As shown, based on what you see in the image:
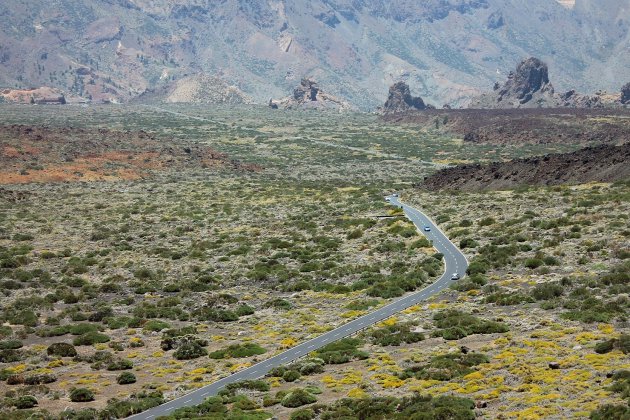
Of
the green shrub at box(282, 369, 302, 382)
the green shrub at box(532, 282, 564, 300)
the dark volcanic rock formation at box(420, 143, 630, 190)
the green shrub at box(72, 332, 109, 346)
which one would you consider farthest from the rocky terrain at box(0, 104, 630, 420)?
the dark volcanic rock formation at box(420, 143, 630, 190)

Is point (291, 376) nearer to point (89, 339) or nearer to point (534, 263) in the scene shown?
point (89, 339)

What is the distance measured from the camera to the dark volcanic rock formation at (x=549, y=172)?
97.6 metres

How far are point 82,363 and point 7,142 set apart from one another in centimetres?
11991

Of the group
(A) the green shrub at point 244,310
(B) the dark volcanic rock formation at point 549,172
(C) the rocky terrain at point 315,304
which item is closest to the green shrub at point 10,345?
(C) the rocky terrain at point 315,304

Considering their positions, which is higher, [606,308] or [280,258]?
[606,308]

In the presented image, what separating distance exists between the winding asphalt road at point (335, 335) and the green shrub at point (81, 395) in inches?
135

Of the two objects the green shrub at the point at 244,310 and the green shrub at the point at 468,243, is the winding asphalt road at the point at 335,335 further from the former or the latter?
the green shrub at the point at 244,310

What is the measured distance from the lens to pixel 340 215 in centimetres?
9219

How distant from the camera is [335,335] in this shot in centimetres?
4634

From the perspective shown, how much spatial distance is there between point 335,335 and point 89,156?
114 m

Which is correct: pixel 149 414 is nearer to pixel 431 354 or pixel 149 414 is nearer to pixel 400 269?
pixel 431 354

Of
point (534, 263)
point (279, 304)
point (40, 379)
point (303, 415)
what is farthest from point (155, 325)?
point (534, 263)

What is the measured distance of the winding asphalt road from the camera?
36.8 m

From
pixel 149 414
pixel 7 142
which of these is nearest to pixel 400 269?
pixel 149 414
